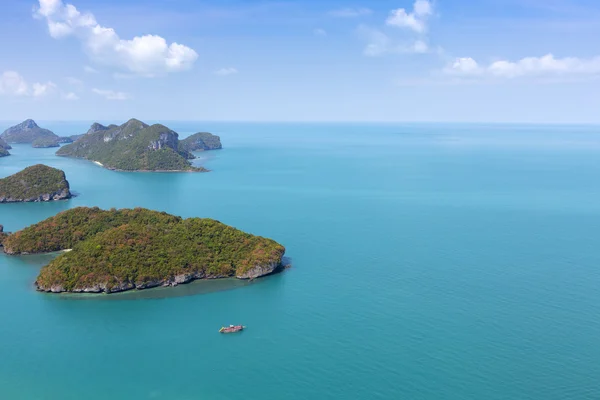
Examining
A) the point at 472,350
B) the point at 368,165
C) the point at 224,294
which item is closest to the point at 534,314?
the point at 472,350

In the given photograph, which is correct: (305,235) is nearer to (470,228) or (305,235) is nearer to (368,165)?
(470,228)

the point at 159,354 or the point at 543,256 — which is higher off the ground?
the point at 543,256

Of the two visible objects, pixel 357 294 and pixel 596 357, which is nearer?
pixel 596 357

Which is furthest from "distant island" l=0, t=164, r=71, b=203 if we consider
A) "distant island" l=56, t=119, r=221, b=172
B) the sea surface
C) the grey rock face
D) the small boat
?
the small boat

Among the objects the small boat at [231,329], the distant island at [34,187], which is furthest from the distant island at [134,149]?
the small boat at [231,329]

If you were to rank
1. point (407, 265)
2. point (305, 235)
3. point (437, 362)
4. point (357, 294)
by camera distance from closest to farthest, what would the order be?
1. point (437, 362)
2. point (357, 294)
3. point (407, 265)
4. point (305, 235)

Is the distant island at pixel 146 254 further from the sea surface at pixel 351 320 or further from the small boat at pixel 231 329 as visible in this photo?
the small boat at pixel 231 329

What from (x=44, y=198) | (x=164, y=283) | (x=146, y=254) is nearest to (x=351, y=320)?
(x=164, y=283)
